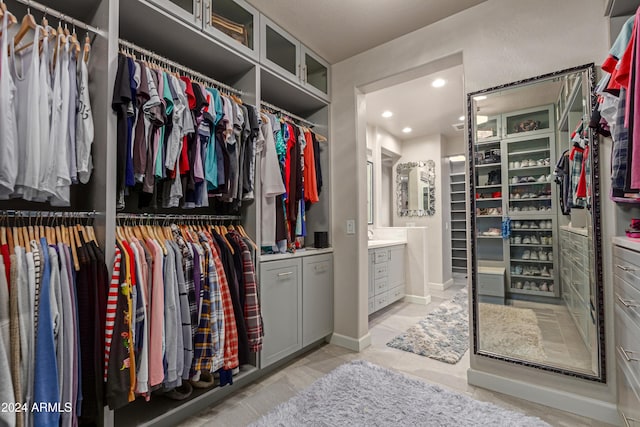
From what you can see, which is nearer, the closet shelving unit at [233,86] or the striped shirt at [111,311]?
the striped shirt at [111,311]

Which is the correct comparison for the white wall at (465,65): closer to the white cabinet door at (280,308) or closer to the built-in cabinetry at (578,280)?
the built-in cabinetry at (578,280)

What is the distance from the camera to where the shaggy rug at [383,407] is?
1701 millimetres

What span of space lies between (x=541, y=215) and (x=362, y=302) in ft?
5.17

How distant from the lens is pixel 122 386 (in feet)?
4.34

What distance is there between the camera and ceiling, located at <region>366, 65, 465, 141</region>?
3363 millimetres

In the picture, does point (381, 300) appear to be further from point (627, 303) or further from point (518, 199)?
point (627, 303)

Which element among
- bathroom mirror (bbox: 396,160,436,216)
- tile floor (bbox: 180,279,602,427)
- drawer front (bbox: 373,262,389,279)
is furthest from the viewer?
bathroom mirror (bbox: 396,160,436,216)

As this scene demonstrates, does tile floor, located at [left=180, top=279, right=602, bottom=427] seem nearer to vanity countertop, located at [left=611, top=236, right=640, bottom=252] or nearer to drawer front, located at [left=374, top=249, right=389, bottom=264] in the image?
drawer front, located at [left=374, top=249, right=389, bottom=264]

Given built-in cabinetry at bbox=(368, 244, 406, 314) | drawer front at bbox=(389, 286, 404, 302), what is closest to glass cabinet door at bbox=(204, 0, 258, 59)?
built-in cabinetry at bbox=(368, 244, 406, 314)

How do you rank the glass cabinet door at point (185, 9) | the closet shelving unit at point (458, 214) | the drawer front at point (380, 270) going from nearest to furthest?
the glass cabinet door at point (185, 9) < the drawer front at point (380, 270) < the closet shelving unit at point (458, 214)

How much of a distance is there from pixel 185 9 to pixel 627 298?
111 inches

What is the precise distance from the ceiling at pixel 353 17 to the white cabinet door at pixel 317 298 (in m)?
1.88

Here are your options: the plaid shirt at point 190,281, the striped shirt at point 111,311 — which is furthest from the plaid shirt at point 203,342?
the striped shirt at point 111,311

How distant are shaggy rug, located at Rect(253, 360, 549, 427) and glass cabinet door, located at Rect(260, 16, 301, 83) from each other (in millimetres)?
2357
